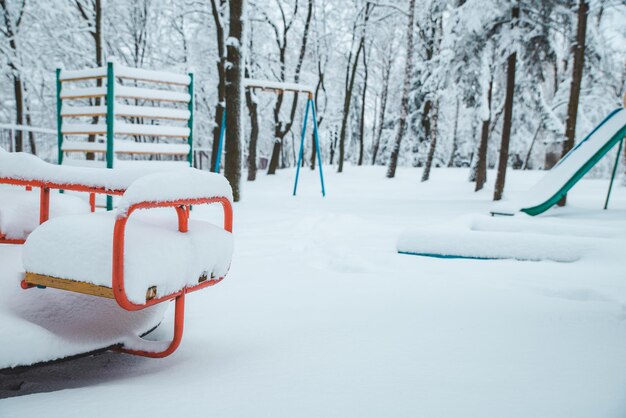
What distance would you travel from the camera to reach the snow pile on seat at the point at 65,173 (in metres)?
1.62

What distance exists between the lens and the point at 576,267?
3111 millimetres

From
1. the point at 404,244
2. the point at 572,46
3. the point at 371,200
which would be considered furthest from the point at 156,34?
the point at 404,244

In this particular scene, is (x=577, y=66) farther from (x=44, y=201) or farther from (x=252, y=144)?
(x=252, y=144)

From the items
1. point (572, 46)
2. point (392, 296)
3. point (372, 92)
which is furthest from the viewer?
point (372, 92)

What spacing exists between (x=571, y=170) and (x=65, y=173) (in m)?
6.75

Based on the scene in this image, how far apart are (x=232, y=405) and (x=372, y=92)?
27570 millimetres

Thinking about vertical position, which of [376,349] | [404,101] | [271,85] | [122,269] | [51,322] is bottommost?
[376,349]

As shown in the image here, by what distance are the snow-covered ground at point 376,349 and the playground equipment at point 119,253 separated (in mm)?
187

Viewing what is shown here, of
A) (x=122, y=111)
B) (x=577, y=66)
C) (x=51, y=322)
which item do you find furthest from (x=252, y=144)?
(x=51, y=322)

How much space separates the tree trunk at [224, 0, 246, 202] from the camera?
22.5 feet

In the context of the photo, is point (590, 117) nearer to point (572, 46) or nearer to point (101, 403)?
point (572, 46)

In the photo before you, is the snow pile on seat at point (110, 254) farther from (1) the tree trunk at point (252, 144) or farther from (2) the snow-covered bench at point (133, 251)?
(1) the tree trunk at point (252, 144)

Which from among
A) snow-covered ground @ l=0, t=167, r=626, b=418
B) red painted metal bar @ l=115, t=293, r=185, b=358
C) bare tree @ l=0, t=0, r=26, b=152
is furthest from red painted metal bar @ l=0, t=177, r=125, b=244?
bare tree @ l=0, t=0, r=26, b=152

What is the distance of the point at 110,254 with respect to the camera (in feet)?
4.71
